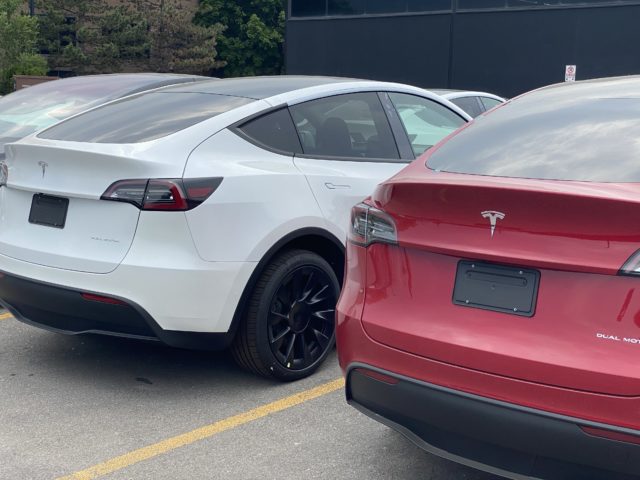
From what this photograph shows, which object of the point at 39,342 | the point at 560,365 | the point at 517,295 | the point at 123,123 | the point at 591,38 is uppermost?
the point at 591,38

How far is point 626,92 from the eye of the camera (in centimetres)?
354

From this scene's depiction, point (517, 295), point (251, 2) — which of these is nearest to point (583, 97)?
point (517, 295)

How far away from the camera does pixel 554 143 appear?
3234 mm

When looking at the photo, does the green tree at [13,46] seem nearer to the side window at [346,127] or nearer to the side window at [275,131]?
the side window at [346,127]

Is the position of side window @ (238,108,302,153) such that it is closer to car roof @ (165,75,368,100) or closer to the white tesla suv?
the white tesla suv

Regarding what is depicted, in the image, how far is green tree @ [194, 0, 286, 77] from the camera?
50.5 metres

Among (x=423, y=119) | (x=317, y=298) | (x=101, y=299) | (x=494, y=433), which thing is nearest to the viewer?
(x=494, y=433)

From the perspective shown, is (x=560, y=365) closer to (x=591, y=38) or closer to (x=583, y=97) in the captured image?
(x=583, y=97)

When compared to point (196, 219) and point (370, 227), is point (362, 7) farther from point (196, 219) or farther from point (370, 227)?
point (370, 227)

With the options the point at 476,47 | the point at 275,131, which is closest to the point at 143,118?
the point at 275,131

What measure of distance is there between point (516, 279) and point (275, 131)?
7.43 feet

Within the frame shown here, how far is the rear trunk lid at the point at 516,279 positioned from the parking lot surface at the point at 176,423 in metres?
0.93

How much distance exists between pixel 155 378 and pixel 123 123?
4.77 feet

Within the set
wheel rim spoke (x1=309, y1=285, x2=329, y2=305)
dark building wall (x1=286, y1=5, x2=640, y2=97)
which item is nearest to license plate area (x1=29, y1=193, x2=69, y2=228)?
wheel rim spoke (x1=309, y1=285, x2=329, y2=305)
